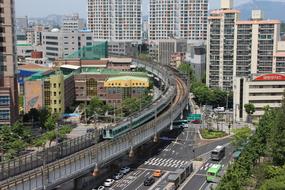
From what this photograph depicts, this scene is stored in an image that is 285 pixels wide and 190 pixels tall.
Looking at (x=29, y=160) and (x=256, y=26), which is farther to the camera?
(x=256, y=26)

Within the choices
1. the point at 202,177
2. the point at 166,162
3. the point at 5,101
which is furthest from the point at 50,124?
the point at 202,177

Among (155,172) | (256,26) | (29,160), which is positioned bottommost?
(155,172)

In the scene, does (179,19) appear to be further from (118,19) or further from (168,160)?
(168,160)

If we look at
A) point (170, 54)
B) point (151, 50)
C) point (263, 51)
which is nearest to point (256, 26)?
point (263, 51)

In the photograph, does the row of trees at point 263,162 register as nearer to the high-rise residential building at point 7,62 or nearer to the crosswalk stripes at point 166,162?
the crosswalk stripes at point 166,162

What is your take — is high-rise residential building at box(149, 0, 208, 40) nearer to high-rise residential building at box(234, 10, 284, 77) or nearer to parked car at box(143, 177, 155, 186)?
high-rise residential building at box(234, 10, 284, 77)

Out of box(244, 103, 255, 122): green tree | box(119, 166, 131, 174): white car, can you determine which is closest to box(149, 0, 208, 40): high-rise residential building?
box(244, 103, 255, 122): green tree

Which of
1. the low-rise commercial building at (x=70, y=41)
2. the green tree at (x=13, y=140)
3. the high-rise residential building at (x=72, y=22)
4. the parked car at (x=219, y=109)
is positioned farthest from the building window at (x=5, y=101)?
the high-rise residential building at (x=72, y=22)

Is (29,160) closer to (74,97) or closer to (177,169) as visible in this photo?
(177,169)
